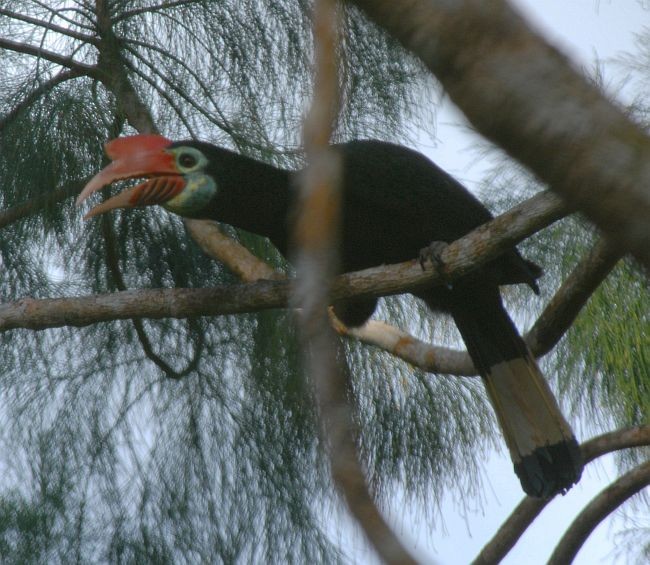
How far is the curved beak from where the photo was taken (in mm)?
1713

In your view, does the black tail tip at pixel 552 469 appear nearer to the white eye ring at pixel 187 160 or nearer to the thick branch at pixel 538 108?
Answer: the white eye ring at pixel 187 160

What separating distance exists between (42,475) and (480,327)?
89 cm

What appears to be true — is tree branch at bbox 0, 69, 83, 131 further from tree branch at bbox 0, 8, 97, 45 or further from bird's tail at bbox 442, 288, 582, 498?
bird's tail at bbox 442, 288, 582, 498

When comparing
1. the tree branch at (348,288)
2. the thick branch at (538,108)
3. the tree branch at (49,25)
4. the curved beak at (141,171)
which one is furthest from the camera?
the tree branch at (49,25)

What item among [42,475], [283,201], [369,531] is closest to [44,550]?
[42,475]

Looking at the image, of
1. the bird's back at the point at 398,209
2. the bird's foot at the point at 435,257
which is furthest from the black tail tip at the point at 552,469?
the bird's foot at the point at 435,257

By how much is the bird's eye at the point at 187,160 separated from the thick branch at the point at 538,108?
1.37 meters

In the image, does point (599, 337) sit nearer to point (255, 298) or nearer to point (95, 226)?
point (255, 298)

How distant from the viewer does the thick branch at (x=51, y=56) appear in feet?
6.57

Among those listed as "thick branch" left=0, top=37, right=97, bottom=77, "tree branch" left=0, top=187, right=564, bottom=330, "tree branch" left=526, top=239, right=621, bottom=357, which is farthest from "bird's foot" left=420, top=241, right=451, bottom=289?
"thick branch" left=0, top=37, right=97, bottom=77

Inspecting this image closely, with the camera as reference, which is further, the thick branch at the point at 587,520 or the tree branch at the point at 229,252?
the tree branch at the point at 229,252

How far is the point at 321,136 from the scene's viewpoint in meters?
0.46

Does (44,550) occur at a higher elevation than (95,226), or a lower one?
lower

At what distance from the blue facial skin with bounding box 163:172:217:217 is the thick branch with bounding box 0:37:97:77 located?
15.8 inches
